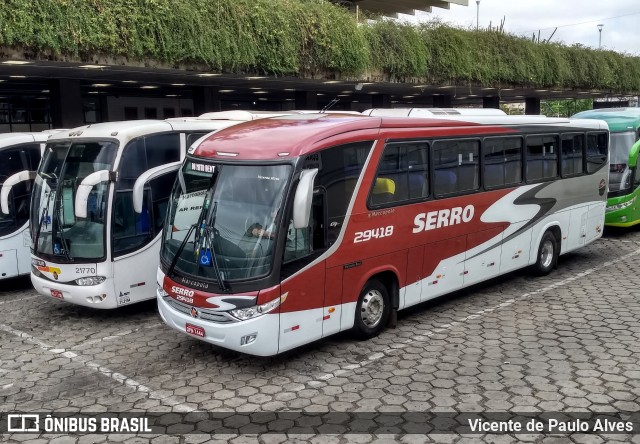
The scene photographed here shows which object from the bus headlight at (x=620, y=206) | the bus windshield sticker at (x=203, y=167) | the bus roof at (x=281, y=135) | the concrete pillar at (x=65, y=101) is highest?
the concrete pillar at (x=65, y=101)

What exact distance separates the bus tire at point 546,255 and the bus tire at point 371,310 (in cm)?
449

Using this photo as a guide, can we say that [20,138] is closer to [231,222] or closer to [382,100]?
[231,222]

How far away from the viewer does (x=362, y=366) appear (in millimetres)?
7652

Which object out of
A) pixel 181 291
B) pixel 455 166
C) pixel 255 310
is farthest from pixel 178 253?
pixel 455 166

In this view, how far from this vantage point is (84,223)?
30.8 ft

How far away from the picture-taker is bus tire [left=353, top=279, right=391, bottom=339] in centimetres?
835

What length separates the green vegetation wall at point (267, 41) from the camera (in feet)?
41.2

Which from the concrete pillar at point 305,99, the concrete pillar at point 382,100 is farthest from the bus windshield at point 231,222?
the concrete pillar at point 382,100

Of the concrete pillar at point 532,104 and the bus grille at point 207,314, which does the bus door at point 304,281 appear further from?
the concrete pillar at point 532,104

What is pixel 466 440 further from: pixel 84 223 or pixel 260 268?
pixel 84 223

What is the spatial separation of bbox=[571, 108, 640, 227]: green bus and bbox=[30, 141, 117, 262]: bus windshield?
1136 centimetres

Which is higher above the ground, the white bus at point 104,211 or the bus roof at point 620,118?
the bus roof at point 620,118

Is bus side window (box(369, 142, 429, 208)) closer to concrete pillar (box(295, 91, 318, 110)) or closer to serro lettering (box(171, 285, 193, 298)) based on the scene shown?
serro lettering (box(171, 285, 193, 298))

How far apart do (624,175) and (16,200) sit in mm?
13672
